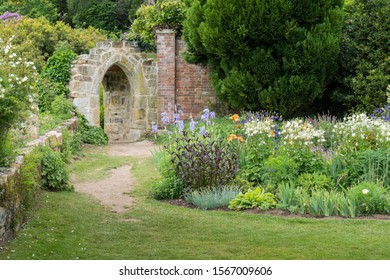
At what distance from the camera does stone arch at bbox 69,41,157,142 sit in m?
17.6

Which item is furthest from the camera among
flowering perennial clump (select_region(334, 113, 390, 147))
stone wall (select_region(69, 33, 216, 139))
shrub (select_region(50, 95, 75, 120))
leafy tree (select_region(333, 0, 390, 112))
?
stone wall (select_region(69, 33, 216, 139))

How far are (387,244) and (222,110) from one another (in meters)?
10.6

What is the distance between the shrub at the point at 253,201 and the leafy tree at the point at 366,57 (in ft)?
20.9

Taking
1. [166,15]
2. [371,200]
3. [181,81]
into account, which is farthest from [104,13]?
[371,200]

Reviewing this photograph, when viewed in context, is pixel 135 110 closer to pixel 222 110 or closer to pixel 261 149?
pixel 222 110

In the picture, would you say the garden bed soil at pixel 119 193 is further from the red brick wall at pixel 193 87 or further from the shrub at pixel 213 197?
the red brick wall at pixel 193 87

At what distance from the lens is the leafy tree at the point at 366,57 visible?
1472cm

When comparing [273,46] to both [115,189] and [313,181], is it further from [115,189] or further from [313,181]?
[313,181]

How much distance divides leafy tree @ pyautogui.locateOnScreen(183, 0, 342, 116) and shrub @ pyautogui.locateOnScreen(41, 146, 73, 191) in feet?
17.4

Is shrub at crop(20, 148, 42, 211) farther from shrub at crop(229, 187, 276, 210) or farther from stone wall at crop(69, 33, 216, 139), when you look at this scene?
stone wall at crop(69, 33, 216, 139)

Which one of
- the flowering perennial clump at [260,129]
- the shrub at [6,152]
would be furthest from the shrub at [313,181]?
the shrub at [6,152]

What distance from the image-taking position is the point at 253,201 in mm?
9062

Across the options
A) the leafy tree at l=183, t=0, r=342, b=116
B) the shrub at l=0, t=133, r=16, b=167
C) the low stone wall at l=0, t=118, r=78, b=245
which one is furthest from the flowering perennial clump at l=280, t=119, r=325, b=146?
the leafy tree at l=183, t=0, r=342, b=116

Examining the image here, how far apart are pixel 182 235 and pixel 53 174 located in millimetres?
3308
